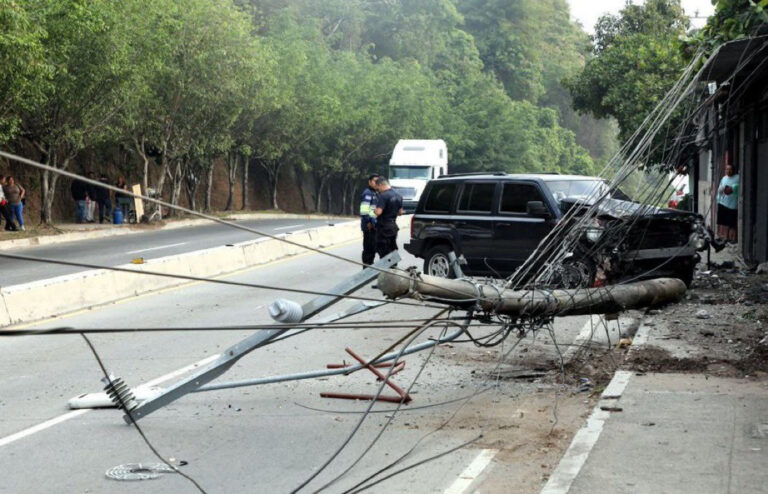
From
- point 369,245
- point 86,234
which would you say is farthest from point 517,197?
point 86,234

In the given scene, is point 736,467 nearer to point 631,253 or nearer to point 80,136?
point 631,253

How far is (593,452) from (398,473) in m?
1.35

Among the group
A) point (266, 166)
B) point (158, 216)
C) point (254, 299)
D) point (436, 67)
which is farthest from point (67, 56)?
point (436, 67)

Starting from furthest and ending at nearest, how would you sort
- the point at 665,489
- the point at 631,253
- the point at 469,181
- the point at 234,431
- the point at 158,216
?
the point at 158,216 → the point at 469,181 → the point at 631,253 → the point at 234,431 → the point at 665,489

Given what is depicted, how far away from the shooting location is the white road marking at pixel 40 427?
7.68 m

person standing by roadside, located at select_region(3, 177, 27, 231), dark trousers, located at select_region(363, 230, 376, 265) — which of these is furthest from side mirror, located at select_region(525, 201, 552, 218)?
person standing by roadside, located at select_region(3, 177, 27, 231)

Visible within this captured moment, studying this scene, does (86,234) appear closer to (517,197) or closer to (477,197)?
(477,197)

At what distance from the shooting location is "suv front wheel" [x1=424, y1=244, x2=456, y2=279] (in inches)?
701

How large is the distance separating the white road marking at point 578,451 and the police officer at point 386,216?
319 inches

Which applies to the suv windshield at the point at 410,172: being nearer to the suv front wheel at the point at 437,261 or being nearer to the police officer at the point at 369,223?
the police officer at the point at 369,223

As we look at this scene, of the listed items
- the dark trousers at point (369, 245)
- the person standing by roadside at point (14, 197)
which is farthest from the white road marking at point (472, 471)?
A: the person standing by roadside at point (14, 197)

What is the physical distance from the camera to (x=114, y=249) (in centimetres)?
2878

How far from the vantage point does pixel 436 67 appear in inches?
3652

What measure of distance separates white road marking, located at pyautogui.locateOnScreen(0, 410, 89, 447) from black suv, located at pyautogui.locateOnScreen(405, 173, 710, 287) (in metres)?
6.22
